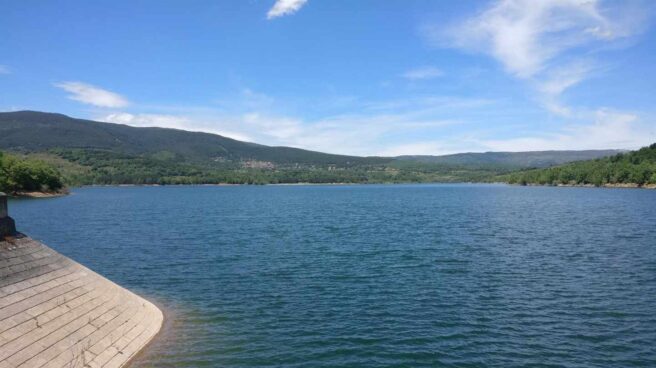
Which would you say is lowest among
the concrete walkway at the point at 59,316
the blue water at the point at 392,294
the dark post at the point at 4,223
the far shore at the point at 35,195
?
the far shore at the point at 35,195

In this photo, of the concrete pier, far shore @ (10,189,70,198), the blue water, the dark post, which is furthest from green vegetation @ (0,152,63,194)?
the concrete pier

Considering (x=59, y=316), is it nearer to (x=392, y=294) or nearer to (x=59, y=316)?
(x=59, y=316)

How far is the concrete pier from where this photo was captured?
63.9ft

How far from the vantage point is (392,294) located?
3738cm

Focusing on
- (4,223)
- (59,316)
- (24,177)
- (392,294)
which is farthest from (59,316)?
(24,177)

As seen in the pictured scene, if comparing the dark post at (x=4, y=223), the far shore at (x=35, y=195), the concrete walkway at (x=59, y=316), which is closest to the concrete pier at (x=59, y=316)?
the concrete walkway at (x=59, y=316)

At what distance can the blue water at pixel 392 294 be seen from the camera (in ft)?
85.3

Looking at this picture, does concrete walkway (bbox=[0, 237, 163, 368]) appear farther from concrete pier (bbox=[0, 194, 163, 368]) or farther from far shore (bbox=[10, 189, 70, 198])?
far shore (bbox=[10, 189, 70, 198])

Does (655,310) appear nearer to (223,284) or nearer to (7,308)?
(223,284)

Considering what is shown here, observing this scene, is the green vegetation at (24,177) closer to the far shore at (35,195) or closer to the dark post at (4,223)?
the far shore at (35,195)

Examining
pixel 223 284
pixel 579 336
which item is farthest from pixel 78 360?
pixel 579 336

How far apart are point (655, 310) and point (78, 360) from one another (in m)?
36.1

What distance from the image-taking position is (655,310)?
32.5 metres

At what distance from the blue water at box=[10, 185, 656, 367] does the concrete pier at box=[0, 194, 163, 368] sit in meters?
2.22
